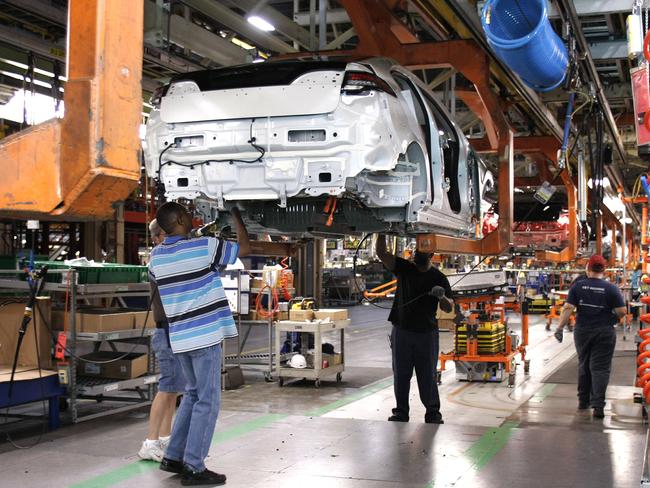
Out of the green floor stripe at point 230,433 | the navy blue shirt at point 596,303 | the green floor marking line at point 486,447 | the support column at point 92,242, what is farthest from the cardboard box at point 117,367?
the support column at point 92,242

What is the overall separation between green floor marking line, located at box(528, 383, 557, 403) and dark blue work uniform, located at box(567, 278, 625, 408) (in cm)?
97

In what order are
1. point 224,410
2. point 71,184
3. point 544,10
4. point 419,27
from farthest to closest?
point 419,27 < point 224,410 < point 544,10 < point 71,184

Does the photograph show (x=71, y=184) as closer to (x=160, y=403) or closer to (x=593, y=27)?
(x=160, y=403)

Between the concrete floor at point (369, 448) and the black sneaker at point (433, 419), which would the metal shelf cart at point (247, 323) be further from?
the black sneaker at point (433, 419)

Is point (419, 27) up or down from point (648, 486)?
up

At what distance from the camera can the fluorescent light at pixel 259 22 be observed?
888cm

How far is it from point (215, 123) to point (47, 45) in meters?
4.95

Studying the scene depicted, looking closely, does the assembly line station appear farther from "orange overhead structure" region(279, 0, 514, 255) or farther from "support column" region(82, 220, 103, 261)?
"support column" region(82, 220, 103, 261)

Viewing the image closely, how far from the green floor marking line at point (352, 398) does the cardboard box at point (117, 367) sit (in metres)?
1.76

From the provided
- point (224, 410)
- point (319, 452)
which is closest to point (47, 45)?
point (224, 410)

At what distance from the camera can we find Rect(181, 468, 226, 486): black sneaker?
15.2ft

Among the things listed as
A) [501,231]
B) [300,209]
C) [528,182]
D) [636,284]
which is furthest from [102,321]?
[528,182]

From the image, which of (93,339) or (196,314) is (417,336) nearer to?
(196,314)

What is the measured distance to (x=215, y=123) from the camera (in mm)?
5754
